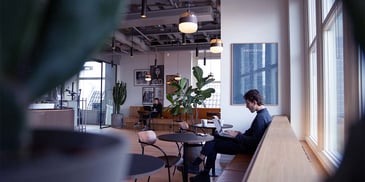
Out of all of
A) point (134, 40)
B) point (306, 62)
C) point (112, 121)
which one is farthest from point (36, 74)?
point (112, 121)

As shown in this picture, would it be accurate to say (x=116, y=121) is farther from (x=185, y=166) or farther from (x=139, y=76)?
(x=185, y=166)

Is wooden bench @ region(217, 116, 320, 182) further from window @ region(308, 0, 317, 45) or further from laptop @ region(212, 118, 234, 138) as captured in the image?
window @ region(308, 0, 317, 45)

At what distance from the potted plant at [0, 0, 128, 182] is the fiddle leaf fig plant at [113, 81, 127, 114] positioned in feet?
45.5

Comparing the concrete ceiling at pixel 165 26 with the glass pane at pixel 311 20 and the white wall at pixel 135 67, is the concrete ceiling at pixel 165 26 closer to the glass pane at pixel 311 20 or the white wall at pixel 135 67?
the white wall at pixel 135 67

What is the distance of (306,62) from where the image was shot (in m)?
5.40

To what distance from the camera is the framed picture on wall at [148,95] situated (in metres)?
14.4

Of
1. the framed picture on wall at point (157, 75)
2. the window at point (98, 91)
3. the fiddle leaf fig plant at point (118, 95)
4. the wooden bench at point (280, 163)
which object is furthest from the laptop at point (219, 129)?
the window at point (98, 91)

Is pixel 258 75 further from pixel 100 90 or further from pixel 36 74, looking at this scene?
pixel 100 90

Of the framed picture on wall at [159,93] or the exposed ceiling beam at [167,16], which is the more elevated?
the exposed ceiling beam at [167,16]

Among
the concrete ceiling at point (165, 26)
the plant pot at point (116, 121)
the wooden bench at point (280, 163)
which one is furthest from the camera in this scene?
the plant pot at point (116, 121)

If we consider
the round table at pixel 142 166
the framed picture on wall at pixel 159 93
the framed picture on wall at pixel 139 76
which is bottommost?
the round table at pixel 142 166

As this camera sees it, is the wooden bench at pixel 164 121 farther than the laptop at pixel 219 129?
Yes

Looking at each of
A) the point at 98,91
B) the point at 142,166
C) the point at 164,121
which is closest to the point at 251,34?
the point at 142,166

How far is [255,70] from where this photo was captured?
Result: 19.7ft
